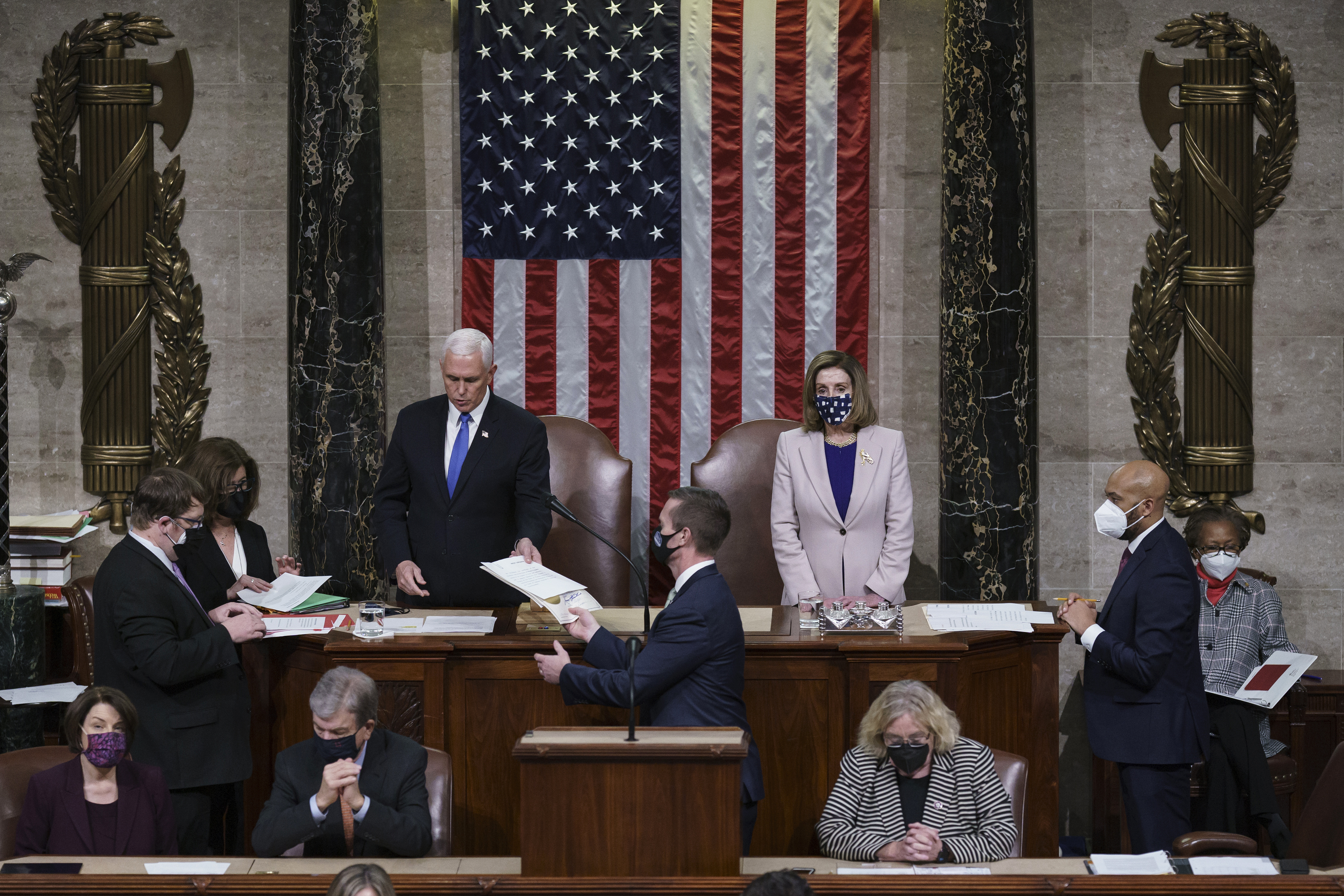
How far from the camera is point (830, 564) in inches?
242

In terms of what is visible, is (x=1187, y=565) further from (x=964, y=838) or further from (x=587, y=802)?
(x=587, y=802)

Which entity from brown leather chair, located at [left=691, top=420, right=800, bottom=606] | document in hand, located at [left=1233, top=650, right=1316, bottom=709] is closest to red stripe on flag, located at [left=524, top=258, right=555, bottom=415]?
brown leather chair, located at [left=691, top=420, right=800, bottom=606]

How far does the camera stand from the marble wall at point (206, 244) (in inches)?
300

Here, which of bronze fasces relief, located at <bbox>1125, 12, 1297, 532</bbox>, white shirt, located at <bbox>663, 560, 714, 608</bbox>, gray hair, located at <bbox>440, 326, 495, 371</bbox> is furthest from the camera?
bronze fasces relief, located at <bbox>1125, 12, 1297, 532</bbox>

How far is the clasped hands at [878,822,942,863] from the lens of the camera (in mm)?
4055

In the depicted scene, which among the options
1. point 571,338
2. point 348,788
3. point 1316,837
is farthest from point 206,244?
point 1316,837

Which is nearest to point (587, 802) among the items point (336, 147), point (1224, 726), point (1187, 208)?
point (1224, 726)

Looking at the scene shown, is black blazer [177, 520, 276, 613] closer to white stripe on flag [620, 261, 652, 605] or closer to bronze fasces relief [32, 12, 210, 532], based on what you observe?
bronze fasces relief [32, 12, 210, 532]

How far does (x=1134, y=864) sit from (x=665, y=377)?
452 centimetres

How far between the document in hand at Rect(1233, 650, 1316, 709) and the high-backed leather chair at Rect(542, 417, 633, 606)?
291 cm

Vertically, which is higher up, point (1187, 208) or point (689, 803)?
point (1187, 208)

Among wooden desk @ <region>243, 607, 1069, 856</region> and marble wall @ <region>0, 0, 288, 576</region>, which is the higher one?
marble wall @ <region>0, 0, 288, 576</region>

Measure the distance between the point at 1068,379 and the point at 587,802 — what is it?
16.2 ft

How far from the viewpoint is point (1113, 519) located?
5145 mm
